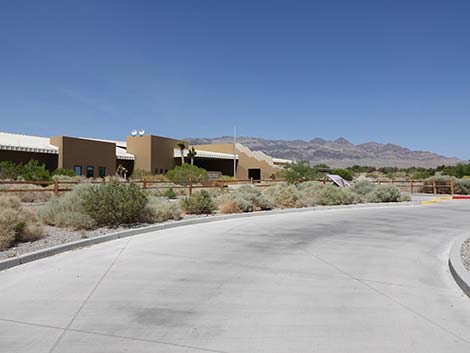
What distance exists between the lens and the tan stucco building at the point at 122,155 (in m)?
36.4

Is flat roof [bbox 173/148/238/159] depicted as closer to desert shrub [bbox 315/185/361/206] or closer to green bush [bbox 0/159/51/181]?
green bush [bbox 0/159/51/181]

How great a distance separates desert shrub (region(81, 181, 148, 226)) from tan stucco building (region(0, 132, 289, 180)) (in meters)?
21.6

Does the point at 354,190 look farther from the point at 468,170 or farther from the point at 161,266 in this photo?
the point at 468,170

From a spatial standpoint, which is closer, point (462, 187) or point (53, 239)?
point (53, 239)

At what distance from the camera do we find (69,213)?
39.1 feet

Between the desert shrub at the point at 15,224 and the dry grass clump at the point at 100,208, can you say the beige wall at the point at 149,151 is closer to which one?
the dry grass clump at the point at 100,208

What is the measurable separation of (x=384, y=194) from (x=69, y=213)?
19083mm

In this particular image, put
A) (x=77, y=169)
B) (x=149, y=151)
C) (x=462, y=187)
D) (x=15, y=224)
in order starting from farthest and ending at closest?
(x=149, y=151) → (x=77, y=169) → (x=462, y=187) → (x=15, y=224)

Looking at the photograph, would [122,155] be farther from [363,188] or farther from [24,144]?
[363,188]

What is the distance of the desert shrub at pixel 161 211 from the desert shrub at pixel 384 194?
14177 mm

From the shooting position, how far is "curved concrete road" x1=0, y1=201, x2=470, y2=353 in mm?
4426

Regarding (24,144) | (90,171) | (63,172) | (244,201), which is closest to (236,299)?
(244,201)

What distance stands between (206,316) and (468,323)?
315cm

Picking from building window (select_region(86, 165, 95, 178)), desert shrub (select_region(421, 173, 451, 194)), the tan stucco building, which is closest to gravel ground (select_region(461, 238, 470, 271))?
desert shrub (select_region(421, 173, 451, 194))
